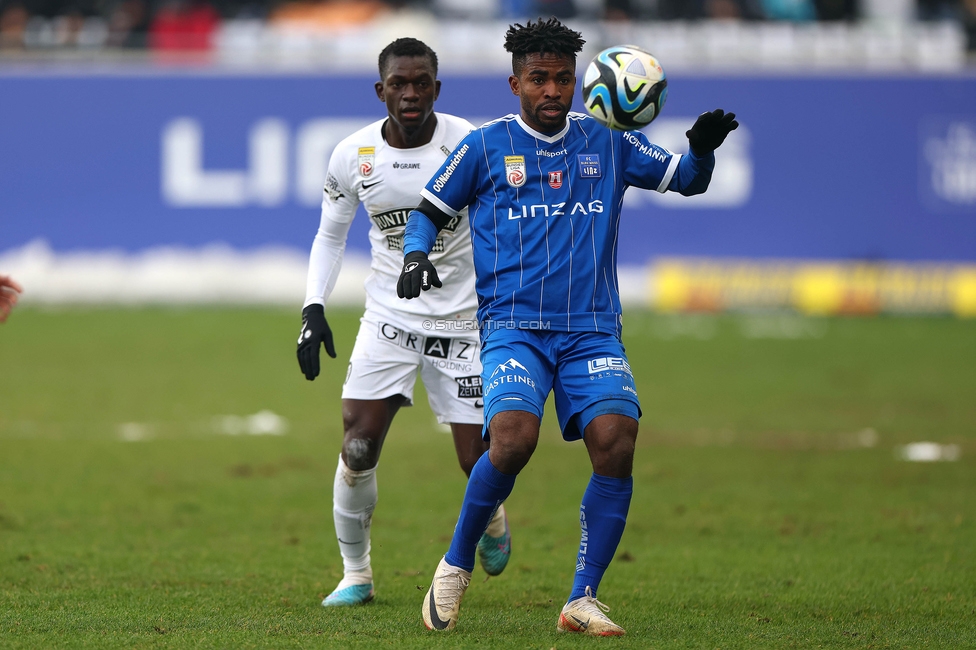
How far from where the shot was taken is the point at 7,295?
23.7ft

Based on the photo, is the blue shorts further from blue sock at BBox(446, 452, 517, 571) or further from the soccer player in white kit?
the soccer player in white kit

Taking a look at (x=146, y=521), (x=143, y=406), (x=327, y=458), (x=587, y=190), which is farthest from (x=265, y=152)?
(x=587, y=190)

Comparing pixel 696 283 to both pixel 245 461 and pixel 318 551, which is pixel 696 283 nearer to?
pixel 245 461

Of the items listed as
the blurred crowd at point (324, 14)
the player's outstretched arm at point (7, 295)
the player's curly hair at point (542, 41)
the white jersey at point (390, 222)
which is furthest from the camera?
the blurred crowd at point (324, 14)

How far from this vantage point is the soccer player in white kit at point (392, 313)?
6.34 meters

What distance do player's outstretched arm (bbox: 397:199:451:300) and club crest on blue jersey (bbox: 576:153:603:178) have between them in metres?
0.65

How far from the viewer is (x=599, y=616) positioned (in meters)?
5.30

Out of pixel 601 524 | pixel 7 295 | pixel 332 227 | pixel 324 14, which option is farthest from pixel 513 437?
pixel 324 14

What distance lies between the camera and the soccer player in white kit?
6.34 metres

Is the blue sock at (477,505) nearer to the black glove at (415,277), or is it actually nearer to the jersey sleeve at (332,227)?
the black glove at (415,277)

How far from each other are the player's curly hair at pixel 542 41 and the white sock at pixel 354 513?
2165 millimetres

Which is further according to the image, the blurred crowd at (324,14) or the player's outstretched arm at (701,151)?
the blurred crowd at (324,14)

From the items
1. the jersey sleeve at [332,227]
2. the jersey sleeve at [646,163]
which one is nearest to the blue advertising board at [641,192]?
the jersey sleeve at [332,227]

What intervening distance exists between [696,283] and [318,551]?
15181 mm
